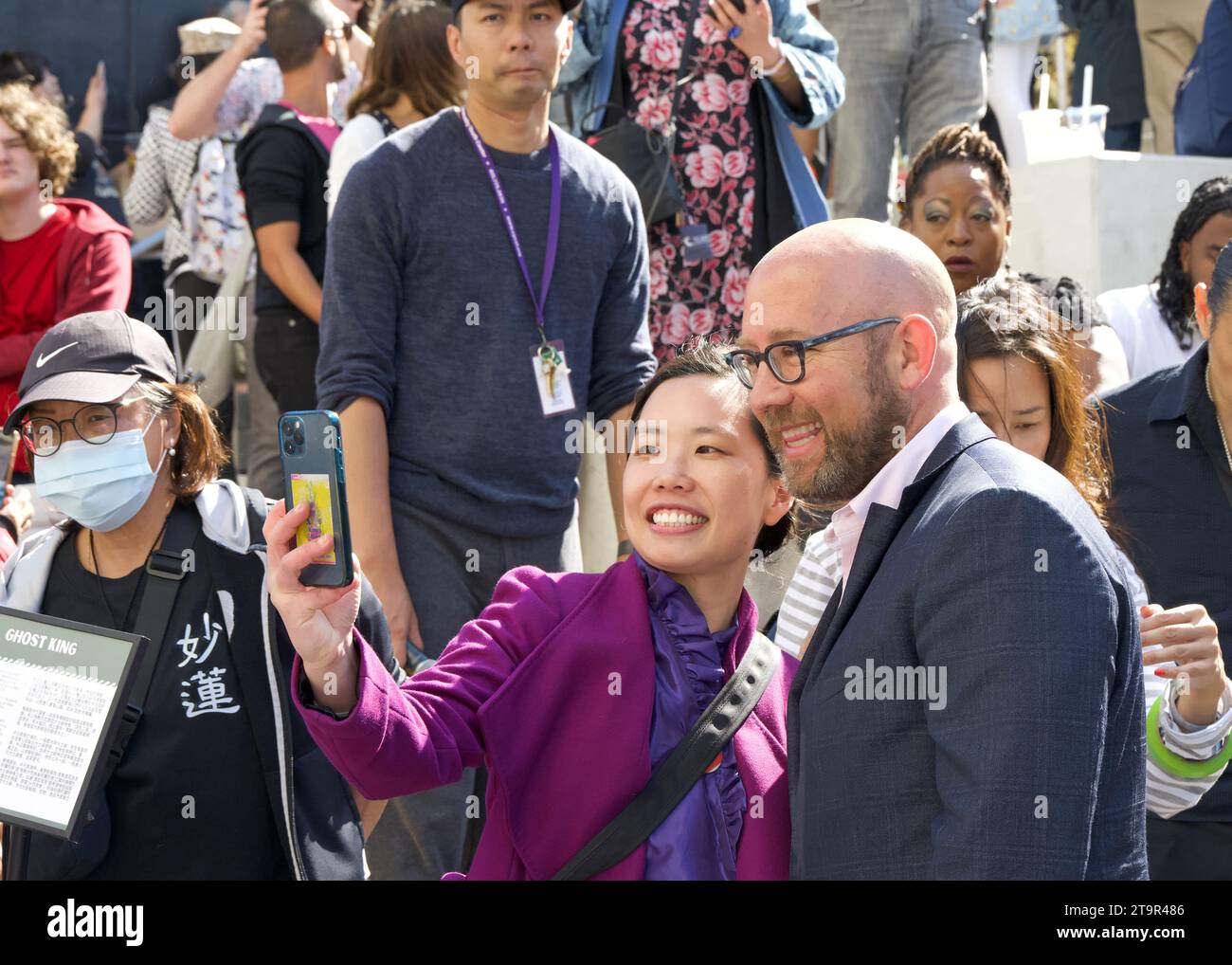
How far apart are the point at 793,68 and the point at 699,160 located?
1.46 ft

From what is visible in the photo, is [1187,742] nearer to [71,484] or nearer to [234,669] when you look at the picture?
[234,669]

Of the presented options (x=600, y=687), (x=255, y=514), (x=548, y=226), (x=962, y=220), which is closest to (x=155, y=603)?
(x=255, y=514)

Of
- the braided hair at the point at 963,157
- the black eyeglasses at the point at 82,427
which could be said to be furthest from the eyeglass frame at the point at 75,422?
the braided hair at the point at 963,157

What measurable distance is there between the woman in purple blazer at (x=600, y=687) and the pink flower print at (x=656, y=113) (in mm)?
2637

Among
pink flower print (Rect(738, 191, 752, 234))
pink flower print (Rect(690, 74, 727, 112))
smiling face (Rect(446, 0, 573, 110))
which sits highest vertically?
pink flower print (Rect(690, 74, 727, 112))

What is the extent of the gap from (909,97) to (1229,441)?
10.8 ft

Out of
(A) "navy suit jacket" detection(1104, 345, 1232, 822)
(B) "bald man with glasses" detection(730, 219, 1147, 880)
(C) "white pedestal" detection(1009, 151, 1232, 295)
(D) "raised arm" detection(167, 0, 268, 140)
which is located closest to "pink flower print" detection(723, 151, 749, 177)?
(A) "navy suit jacket" detection(1104, 345, 1232, 822)

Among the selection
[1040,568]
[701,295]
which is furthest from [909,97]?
[1040,568]

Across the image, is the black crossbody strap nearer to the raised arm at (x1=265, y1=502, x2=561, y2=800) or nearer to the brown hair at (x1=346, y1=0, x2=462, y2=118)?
the raised arm at (x1=265, y1=502, x2=561, y2=800)

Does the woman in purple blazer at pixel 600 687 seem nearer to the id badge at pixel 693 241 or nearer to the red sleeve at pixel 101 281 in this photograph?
the id badge at pixel 693 241

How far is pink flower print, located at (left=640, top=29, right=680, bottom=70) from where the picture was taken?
5.35m

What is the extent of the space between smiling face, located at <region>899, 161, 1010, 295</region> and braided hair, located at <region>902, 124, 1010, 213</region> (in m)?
0.03

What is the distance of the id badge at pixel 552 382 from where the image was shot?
423 cm

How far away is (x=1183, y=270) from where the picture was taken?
557cm
